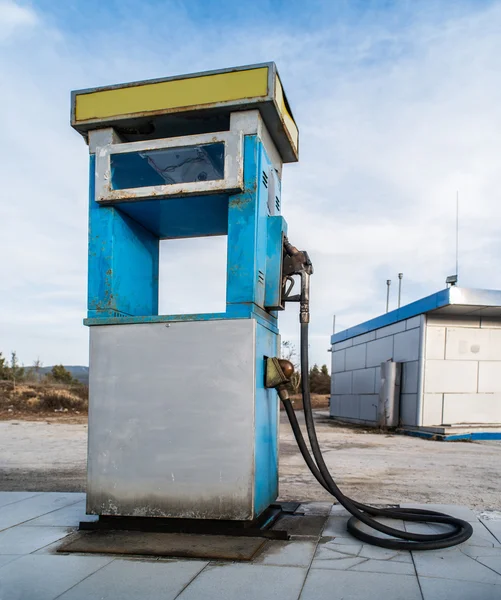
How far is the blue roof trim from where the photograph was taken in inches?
523

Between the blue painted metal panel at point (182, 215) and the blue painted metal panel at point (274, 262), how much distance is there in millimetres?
378

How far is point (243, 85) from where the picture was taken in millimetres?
3758

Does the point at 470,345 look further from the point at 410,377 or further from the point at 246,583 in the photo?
the point at 246,583

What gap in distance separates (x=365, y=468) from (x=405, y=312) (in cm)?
833

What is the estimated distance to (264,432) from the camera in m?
3.74

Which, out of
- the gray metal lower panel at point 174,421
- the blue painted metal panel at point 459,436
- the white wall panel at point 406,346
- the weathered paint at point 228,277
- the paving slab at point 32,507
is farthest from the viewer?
the white wall panel at point 406,346

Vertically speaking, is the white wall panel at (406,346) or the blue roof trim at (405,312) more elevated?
the blue roof trim at (405,312)

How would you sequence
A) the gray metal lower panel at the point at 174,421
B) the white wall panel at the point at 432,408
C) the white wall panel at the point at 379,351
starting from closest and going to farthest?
the gray metal lower panel at the point at 174,421
the white wall panel at the point at 432,408
the white wall panel at the point at 379,351

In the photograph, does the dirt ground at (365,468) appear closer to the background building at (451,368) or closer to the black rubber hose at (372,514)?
the background building at (451,368)

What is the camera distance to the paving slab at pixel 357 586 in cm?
255

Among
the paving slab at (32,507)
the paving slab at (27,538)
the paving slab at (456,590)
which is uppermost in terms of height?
the paving slab at (456,590)

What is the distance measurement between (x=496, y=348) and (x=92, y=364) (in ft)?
42.9

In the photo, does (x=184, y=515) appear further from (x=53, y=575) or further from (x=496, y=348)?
(x=496, y=348)

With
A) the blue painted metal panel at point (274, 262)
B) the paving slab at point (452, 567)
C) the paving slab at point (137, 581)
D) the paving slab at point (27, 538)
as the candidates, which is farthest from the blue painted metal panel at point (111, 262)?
the paving slab at point (452, 567)
